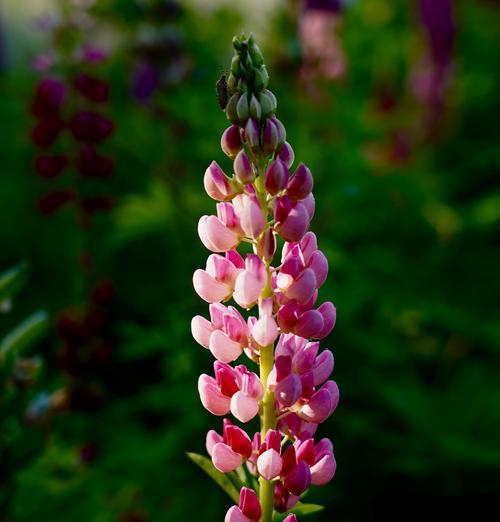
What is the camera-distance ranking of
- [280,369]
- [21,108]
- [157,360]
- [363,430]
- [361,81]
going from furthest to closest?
1. [361,81]
2. [21,108]
3. [157,360]
4. [363,430]
5. [280,369]

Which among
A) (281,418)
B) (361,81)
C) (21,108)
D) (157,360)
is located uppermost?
(361,81)

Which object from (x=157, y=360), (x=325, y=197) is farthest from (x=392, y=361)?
(x=157, y=360)

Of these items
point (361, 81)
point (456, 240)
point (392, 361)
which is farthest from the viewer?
point (361, 81)

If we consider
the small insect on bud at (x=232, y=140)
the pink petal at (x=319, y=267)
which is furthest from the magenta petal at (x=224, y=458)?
the small insect on bud at (x=232, y=140)

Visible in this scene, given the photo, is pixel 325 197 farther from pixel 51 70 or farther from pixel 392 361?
pixel 51 70

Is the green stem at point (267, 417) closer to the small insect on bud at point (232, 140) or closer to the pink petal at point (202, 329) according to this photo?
the pink petal at point (202, 329)

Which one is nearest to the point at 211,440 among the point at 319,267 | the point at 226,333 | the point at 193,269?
the point at 226,333

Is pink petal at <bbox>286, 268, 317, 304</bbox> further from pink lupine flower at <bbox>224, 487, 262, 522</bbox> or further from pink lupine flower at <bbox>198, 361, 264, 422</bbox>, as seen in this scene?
pink lupine flower at <bbox>224, 487, 262, 522</bbox>

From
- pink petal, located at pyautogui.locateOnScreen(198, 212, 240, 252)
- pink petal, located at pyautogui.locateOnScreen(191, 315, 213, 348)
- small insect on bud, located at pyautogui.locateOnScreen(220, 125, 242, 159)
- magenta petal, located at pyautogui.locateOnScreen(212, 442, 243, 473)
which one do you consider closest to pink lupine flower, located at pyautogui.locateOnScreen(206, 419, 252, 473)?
magenta petal, located at pyautogui.locateOnScreen(212, 442, 243, 473)

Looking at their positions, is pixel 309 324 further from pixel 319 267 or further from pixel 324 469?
pixel 324 469
